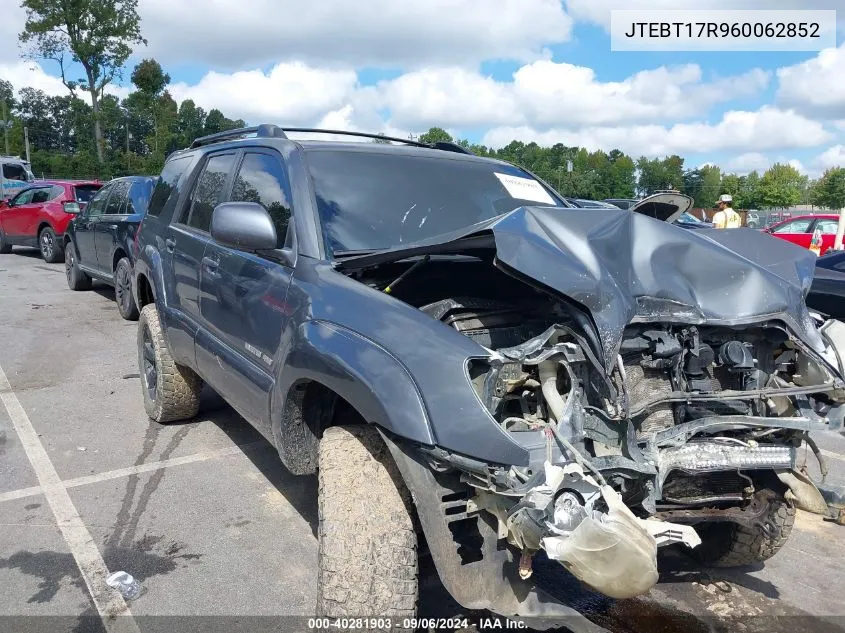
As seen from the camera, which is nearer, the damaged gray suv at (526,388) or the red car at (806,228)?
the damaged gray suv at (526,388)

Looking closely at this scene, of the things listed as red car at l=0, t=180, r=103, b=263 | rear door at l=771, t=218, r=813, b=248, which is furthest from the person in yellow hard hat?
red car at l=0, t=180, r=103, b=263

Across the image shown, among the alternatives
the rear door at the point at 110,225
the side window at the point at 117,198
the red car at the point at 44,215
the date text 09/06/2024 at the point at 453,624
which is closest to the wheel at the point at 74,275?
the rear door at the point at 110,225

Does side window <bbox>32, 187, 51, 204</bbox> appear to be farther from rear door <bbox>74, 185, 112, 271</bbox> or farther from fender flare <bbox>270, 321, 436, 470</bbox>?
fender flare <bbox>270, 321, 436, 470</bbox>

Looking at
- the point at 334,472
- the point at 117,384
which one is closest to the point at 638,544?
the point at 334,472

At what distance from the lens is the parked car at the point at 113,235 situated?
8844 mm

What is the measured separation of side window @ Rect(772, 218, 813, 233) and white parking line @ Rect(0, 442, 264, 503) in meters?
17.5

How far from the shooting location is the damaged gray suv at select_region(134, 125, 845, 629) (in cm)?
217

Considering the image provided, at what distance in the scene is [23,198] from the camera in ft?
50.3

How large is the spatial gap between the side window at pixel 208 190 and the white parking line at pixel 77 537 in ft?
5.68

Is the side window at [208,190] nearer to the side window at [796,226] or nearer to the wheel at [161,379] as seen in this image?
the wheel at [161,379]

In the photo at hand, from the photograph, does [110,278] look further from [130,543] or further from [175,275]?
[130,543]

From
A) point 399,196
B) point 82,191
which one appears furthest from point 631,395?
point 82,191

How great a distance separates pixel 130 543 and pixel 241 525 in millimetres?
543

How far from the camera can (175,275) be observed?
177 inches
